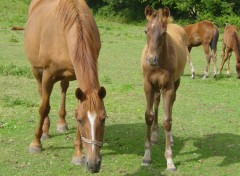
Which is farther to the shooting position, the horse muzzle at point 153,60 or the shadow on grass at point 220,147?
the shadow on grass at point 220,147

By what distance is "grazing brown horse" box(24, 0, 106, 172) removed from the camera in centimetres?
426

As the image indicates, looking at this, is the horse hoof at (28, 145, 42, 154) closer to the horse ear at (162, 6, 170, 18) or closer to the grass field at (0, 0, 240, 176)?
the grass field at (0, 0, 240, 176)

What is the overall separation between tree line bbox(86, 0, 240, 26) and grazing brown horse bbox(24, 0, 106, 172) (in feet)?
83.3

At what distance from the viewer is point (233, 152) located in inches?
255

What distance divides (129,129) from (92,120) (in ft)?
11.1

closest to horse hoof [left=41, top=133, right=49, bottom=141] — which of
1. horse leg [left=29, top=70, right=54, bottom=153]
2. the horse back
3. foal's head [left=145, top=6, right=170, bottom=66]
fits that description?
horse leg [left=29, top=70, right=54, bottom=153]

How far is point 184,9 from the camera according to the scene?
34.1 meters

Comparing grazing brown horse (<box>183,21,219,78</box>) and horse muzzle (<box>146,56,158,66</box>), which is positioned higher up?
horse muzzle (<box>146,56,158,66</box>)

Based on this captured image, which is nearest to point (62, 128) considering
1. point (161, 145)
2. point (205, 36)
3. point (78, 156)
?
point (78, 156)

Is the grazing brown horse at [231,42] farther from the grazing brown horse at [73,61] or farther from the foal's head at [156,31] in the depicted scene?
the foal's head at [156,31]

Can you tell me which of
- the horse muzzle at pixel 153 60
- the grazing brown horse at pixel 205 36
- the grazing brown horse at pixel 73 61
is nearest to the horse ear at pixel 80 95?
the grazing brown horse at pixel 73 61

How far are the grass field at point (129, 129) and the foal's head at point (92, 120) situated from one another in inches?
53.6

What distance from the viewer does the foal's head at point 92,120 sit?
4219 mm

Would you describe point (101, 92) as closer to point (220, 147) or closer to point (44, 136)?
point (44, 136)
